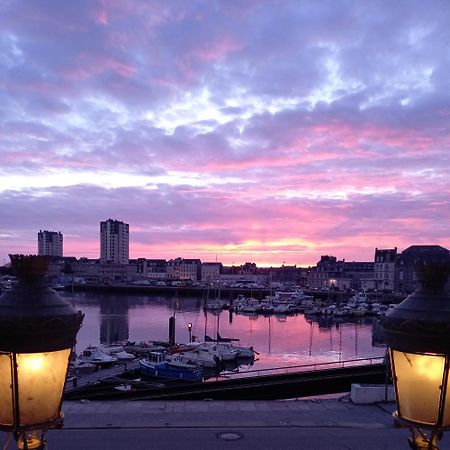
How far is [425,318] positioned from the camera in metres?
2.91

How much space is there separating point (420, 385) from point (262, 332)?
63.5 m

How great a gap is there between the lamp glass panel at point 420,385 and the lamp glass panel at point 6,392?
2240 mm

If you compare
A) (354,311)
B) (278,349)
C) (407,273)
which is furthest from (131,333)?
(407,273)

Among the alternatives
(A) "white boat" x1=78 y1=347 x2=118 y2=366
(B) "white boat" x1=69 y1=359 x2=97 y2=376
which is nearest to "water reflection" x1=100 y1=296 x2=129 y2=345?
(A) "white boat" x1=78 y1=347 x2=118 y2=366

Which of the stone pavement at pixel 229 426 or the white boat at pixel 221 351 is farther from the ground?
the stone pavement at pixel 229 426

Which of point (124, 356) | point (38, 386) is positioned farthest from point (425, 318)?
point (124, 356)

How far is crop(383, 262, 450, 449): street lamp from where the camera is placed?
2846 mm

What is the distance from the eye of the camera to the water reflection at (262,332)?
158 feet

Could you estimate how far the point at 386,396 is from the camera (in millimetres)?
15578

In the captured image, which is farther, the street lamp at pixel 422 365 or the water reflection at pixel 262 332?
the water reflection at pixel 262 332

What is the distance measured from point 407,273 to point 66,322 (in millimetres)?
126452

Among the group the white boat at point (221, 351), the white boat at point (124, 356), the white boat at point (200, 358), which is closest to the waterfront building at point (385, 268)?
the white boat at point (221, 351)

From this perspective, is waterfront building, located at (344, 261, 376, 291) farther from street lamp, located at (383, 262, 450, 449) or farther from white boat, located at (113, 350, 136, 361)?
street lamp, located at (383, 262, 450, 449)

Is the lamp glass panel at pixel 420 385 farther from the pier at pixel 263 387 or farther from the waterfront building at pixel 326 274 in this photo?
the waterfront building at pixel 326 274
